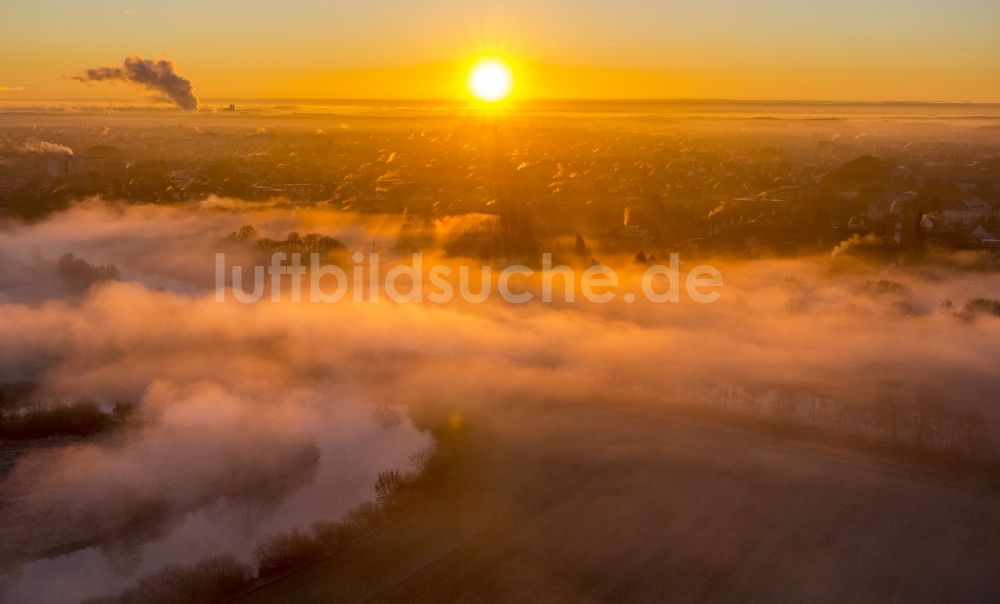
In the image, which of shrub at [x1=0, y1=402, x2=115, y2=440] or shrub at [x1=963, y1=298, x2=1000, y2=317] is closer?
shrub at [x1=0, y1=402, x2=115, y2=440]

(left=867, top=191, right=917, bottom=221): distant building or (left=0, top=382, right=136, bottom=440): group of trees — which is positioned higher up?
(left=867, top=191, right=917, bottom=221): distant building

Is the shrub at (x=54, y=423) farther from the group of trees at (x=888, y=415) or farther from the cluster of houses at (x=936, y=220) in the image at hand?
the cluster of houses at (x=936, y=220)

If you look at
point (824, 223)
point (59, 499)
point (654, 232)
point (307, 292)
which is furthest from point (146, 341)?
point (824, 223)

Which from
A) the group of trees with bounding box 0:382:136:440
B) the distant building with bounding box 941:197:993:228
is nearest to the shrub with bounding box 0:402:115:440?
the group of trees with bounding box 0:382:136:440

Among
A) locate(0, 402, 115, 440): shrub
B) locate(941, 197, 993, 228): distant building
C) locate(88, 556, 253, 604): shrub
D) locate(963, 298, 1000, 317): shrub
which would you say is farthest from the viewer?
locate(941, 197, 993, 228): distant building

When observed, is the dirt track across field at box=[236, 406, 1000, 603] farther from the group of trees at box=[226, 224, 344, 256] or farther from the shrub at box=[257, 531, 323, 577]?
Result: the group of trees at box=[226, 224, 344, 256]

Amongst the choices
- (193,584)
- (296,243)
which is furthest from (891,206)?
(193,584)

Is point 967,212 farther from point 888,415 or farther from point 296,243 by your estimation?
point 296,243

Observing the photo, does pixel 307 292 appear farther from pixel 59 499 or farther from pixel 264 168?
pixel 264 168

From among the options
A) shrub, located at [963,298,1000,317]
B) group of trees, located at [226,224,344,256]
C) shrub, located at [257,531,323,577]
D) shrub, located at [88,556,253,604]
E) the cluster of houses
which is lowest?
shrub, located at [88,556,253,604]
